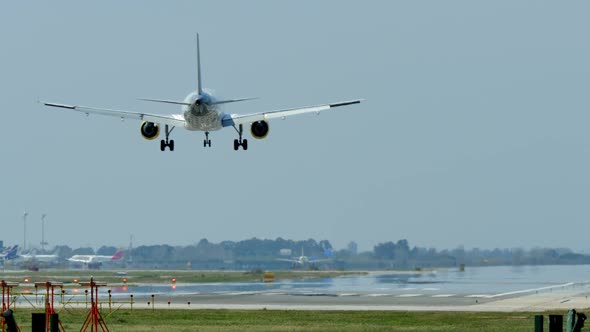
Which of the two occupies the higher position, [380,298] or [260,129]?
[260,129]

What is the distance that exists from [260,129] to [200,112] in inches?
227

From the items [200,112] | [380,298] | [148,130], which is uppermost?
[200,112]

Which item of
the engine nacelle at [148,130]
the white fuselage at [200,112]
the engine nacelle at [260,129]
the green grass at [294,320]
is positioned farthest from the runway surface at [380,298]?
→ the white fuselage at [200,112]

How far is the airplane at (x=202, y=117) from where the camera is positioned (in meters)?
78.4

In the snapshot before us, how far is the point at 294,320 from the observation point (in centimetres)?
7156

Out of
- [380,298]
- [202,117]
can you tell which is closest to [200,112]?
[202,117]

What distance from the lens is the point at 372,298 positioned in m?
99.3

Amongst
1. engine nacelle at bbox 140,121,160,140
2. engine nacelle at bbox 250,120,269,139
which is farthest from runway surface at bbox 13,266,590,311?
engine nacelle at bbox 140,121,160,140

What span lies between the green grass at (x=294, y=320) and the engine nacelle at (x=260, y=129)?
40.1 feet

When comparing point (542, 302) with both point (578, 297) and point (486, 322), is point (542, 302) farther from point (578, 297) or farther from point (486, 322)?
point (486, 322)

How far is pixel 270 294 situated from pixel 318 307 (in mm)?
21841

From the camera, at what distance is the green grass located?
214ft

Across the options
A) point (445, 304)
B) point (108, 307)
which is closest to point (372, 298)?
point (445, 304)

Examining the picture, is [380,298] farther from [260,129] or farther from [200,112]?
[200,112]
